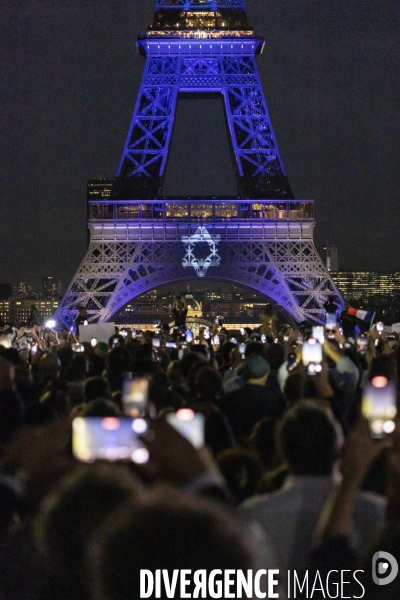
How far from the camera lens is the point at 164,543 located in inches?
108

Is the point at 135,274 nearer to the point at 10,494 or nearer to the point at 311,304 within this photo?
the point at 311,304

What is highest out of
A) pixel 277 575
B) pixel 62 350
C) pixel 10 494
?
pixel 62 350

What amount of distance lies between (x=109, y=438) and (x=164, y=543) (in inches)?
71.1

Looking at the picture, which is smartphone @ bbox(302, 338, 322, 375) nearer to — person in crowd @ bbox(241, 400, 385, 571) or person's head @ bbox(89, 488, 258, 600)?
person in crowd @ bbox(241, 400, 385, 571)

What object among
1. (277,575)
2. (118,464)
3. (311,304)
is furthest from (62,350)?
(311,304)

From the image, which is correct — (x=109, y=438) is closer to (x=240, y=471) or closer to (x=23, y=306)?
(x=240, y=471)

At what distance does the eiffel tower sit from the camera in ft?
146

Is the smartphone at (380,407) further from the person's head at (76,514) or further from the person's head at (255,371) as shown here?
the person's head at (255,371)

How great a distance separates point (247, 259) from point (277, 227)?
6.06 ft

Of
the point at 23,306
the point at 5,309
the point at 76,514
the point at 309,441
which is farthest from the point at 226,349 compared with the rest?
the point at 23,306

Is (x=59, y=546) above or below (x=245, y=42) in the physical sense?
below

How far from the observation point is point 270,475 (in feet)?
17.5

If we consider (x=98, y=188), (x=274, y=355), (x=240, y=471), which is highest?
(x=98, y=188)

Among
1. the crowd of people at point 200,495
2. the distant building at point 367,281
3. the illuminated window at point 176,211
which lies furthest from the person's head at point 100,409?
the distant building at point 367,281
